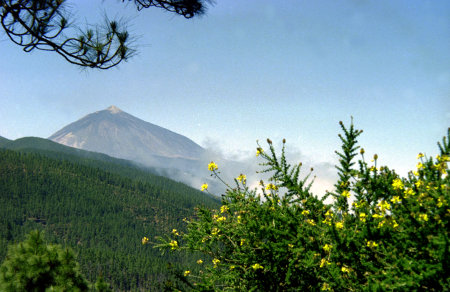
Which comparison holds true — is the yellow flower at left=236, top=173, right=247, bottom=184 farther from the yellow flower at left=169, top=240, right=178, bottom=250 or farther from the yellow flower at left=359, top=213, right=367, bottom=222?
the yellow flower at left=359, top=213, right=367, bottom=222

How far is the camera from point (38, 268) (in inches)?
422

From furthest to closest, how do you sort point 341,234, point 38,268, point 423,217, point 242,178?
point 38,268, point 242,178, point 341,234, point 423,217

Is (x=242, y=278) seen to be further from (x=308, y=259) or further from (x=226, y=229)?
(x=308, y=259)

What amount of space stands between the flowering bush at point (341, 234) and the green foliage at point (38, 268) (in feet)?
22.4

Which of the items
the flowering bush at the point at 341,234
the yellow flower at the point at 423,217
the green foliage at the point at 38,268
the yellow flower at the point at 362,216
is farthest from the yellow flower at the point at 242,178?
the green foliage at the point at 38,268

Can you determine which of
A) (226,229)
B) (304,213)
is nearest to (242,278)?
(226,229)

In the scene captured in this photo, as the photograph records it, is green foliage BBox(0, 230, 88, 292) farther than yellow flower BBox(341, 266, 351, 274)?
Yes

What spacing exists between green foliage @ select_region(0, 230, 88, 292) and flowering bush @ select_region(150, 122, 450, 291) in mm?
6815

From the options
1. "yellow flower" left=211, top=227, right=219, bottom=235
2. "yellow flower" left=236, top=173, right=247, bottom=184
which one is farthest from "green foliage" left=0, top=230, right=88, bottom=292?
"yellow flower" left=236, top=173, right=247, bottom=184

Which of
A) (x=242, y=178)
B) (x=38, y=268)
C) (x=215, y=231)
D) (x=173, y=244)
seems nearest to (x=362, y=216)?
(x=242, y=178)

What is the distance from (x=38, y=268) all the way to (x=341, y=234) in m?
10.4

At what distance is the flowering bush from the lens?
318 centimetres

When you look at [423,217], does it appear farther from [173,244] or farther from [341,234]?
[173,244]

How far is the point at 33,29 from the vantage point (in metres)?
6.64
